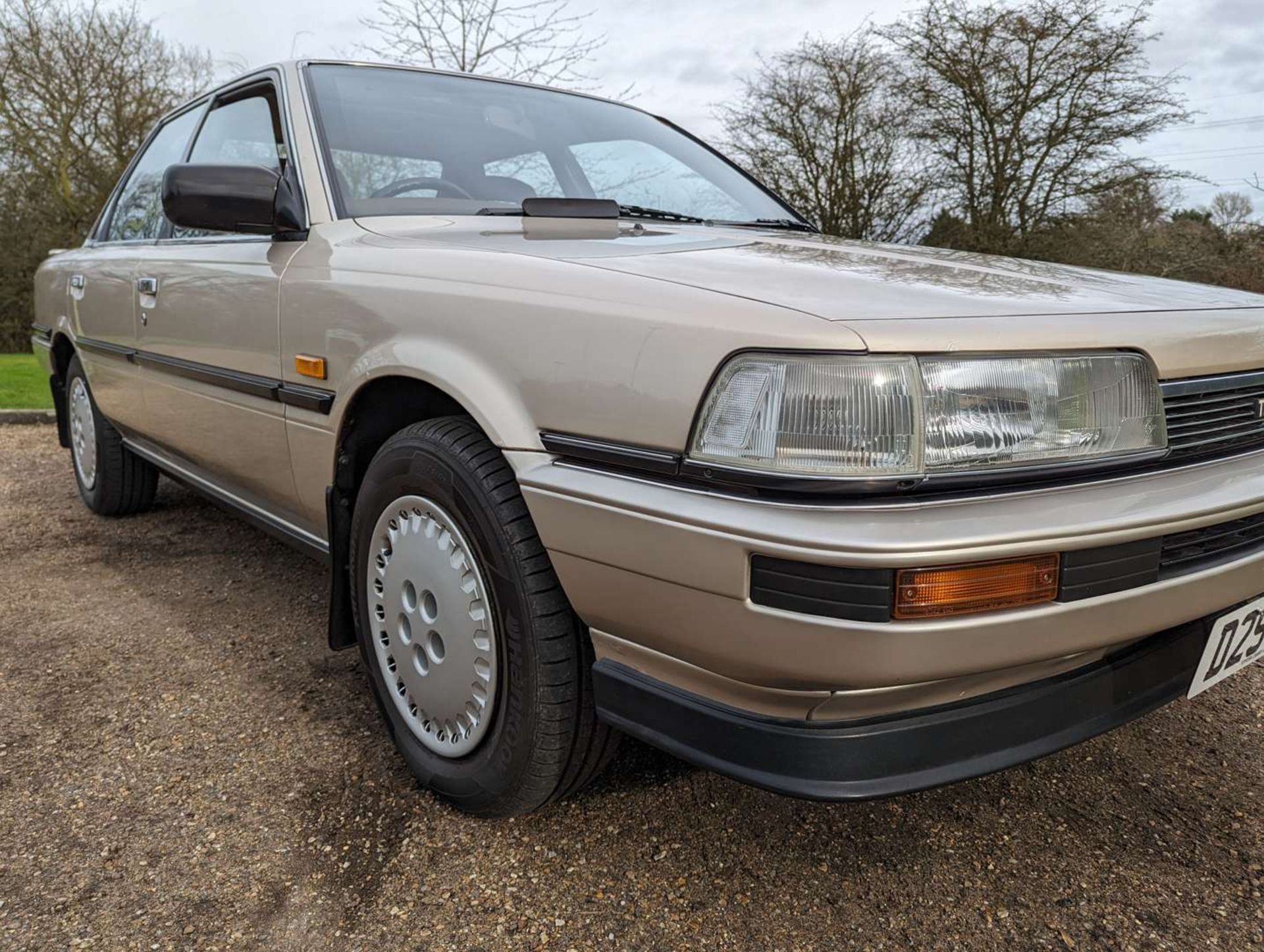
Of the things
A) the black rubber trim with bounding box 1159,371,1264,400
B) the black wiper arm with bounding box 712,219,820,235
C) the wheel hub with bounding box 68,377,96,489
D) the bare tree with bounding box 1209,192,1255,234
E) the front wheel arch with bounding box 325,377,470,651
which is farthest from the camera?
the bare tree with bounding box 1209,192,1255,234

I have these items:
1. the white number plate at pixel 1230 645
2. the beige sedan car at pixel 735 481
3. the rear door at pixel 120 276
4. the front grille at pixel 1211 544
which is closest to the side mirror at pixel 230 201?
the beige sedan car at pixel 735 481

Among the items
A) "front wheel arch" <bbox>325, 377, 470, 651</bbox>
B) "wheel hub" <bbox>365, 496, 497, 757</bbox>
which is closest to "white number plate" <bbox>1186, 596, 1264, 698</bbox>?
"wheel hub" <bbox>365, 496, 497, 757</bbox>

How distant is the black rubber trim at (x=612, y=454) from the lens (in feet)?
4.53

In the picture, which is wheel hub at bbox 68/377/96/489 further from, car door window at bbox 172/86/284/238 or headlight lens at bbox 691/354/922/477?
headlight lens at bbox 691/354/922/477

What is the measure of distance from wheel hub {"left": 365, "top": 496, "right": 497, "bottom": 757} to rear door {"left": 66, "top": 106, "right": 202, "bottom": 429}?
6.26 ft

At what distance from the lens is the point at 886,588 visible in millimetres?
1228

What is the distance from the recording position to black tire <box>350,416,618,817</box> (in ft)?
5.35

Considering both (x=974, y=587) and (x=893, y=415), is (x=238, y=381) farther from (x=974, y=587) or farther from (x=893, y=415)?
(x=974, y=587)

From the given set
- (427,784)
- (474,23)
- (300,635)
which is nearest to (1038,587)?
(427,784)

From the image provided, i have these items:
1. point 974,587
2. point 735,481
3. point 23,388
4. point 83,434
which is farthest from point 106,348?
point 23,388

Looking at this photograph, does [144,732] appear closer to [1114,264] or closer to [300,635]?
[300,635]

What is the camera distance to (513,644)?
5.51ft

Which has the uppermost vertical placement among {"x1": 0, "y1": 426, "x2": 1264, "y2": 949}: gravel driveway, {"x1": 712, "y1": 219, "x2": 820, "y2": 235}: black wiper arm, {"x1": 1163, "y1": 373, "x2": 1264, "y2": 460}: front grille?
{"x1": 712, "y1": 219, "x2": 820, "y2": 235}: black wiper arm

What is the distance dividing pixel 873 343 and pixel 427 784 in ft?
4.27
